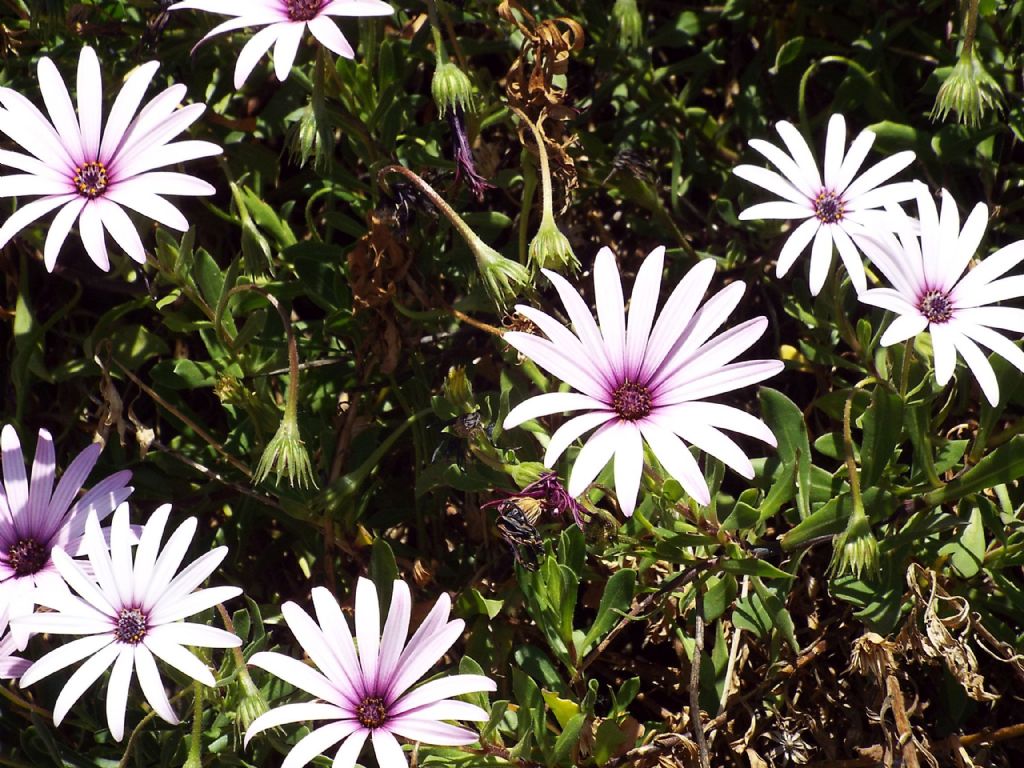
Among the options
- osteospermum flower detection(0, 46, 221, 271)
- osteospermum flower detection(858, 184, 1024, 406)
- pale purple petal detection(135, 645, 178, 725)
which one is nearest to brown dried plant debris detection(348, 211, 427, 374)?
osteospermum flower detection(0, 46, 221, 271)

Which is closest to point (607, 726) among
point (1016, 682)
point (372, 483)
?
point (372, 483)

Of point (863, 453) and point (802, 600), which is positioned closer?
point (863, 453)

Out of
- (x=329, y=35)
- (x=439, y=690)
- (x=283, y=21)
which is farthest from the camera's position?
(x=283, y=21)

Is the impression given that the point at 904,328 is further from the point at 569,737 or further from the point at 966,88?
the point at 569,737

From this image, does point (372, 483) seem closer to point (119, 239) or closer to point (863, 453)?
point (119, 239)

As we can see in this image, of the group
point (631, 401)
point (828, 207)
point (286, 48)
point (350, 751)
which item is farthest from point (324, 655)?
point (828, 207)

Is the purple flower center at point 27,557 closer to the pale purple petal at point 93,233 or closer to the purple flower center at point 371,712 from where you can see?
the pale purple petal at point 93,233

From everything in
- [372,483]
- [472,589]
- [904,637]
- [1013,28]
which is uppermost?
[1013,28]

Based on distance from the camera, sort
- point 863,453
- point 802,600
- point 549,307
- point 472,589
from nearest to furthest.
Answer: point 863,453 → point 472,589 → point 802,600 → point 549,307
